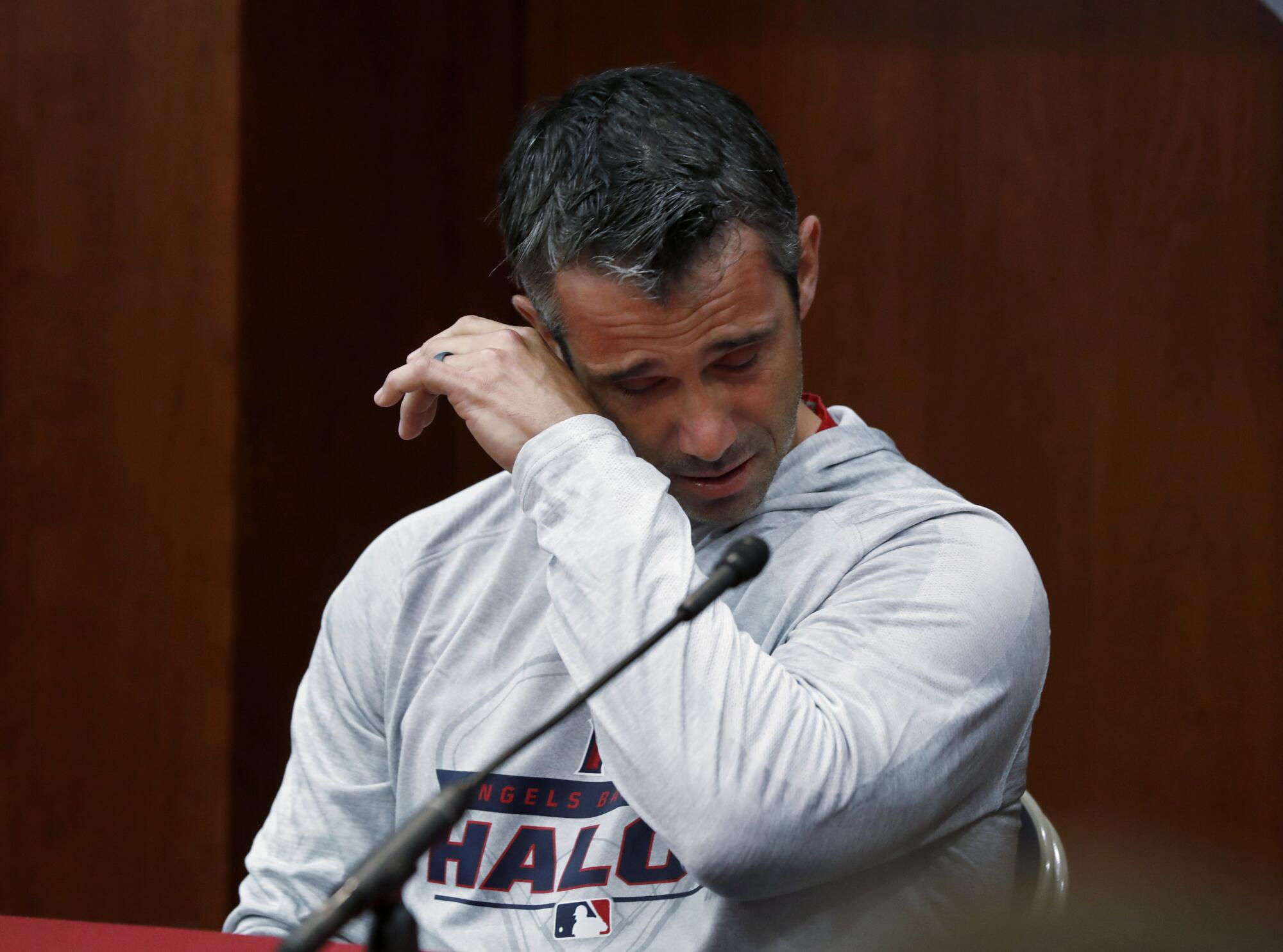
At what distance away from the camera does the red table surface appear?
108 cm

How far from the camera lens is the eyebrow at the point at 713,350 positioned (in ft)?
4.46

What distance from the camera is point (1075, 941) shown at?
0.39 metres

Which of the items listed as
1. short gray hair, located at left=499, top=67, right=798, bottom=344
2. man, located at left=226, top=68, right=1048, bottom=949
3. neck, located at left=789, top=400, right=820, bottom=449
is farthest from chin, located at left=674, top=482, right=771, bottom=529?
short gray hair, located at left=499, top=67, right=798, bottom=344

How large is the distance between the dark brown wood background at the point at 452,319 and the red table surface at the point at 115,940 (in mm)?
1390

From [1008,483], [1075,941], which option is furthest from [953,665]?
[1008,483]

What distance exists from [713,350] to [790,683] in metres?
0.38

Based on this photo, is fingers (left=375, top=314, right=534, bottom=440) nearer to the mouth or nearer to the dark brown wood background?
the mouth

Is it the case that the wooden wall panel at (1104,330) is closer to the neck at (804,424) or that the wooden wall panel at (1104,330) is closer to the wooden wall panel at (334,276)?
the wooden wall panel at (334,276)

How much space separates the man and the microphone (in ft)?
0.77

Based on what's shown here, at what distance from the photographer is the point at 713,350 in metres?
1.36

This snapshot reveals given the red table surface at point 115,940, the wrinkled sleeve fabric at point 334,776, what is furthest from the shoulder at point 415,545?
the red table surface at point 115,940

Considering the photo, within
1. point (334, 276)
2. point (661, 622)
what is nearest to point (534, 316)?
point (661, 622)

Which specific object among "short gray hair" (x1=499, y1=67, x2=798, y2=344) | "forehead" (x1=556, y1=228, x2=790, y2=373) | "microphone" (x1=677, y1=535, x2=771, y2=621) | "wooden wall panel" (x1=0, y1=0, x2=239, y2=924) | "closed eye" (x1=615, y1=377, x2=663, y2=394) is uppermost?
"short gray hair" (x1=499, y1=67, x2=798, y2=344)

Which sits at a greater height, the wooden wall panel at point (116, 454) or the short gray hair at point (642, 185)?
the short gray hair at point (642, 185)
